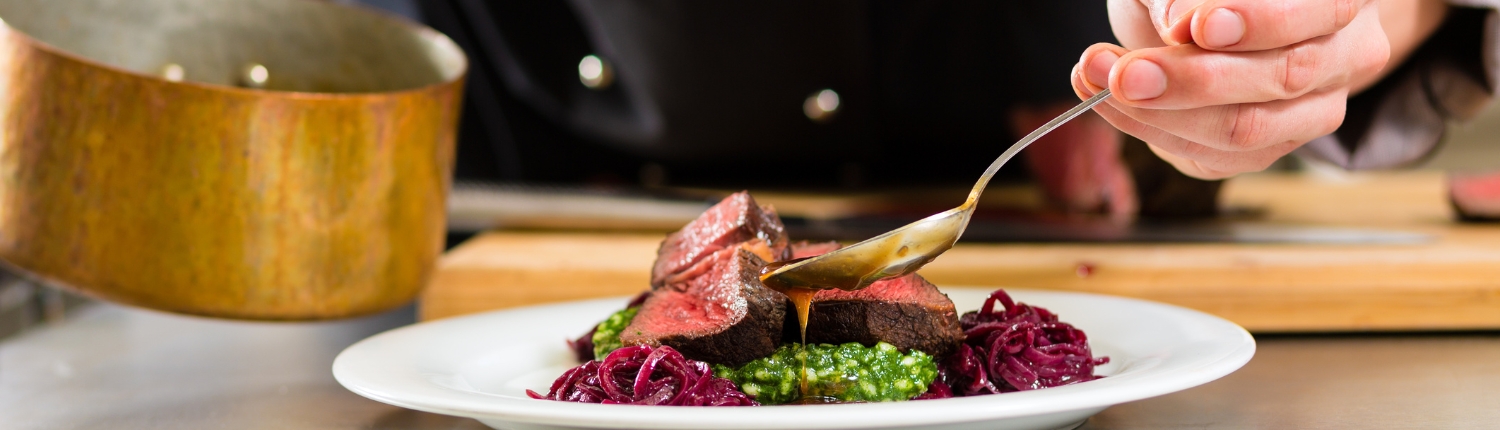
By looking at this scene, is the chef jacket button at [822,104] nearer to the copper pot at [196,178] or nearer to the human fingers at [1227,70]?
the copper pot at [196,178]

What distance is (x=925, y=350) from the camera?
134cm

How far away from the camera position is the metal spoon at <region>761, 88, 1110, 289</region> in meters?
1.21

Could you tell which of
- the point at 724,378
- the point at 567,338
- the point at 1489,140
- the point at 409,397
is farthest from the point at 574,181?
the point at 1489,140

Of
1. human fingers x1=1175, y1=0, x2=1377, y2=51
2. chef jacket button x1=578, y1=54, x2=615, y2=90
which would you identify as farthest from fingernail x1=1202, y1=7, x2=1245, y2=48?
chef jacket button x1=578, y1=54, x2=615, y2=90

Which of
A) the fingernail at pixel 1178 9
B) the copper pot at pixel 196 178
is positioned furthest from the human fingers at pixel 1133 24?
the copper pot at pixel 196 178

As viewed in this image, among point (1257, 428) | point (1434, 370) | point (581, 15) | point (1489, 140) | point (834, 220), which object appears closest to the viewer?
point (1257, 428)

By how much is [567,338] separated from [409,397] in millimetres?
600

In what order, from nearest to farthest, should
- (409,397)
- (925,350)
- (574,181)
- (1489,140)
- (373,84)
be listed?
(409,397) → (925,350) → (373,84) → (574,181) → (1489,140)

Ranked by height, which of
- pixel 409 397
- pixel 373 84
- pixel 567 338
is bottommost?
pixel 567 338

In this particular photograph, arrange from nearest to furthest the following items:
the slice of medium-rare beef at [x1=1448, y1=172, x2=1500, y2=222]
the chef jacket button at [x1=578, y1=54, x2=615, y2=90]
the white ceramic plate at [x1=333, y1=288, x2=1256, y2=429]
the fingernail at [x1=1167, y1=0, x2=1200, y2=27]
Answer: the white ceramic plate at [x1=333, y1=288, x2=1256, y2=429], the fingernail at [x1=1167, y1=0, x2=1200, y2=27], the slice of medium-rare beef at [x1=1448, y1=172, x2=1500, y2=222], the chef jacket button at [x1=578, y1=54, x2=615, y2=90]

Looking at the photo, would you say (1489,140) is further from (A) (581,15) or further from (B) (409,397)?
(B) (409,397)

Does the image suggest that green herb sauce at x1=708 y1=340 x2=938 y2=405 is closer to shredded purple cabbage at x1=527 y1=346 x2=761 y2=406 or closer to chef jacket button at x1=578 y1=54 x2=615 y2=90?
shredded purple cabbage at x1=527 y1=346 x2=761 y2=406

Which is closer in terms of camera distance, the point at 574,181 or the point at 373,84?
the point at 373,84

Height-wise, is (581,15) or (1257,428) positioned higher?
(581,15)
